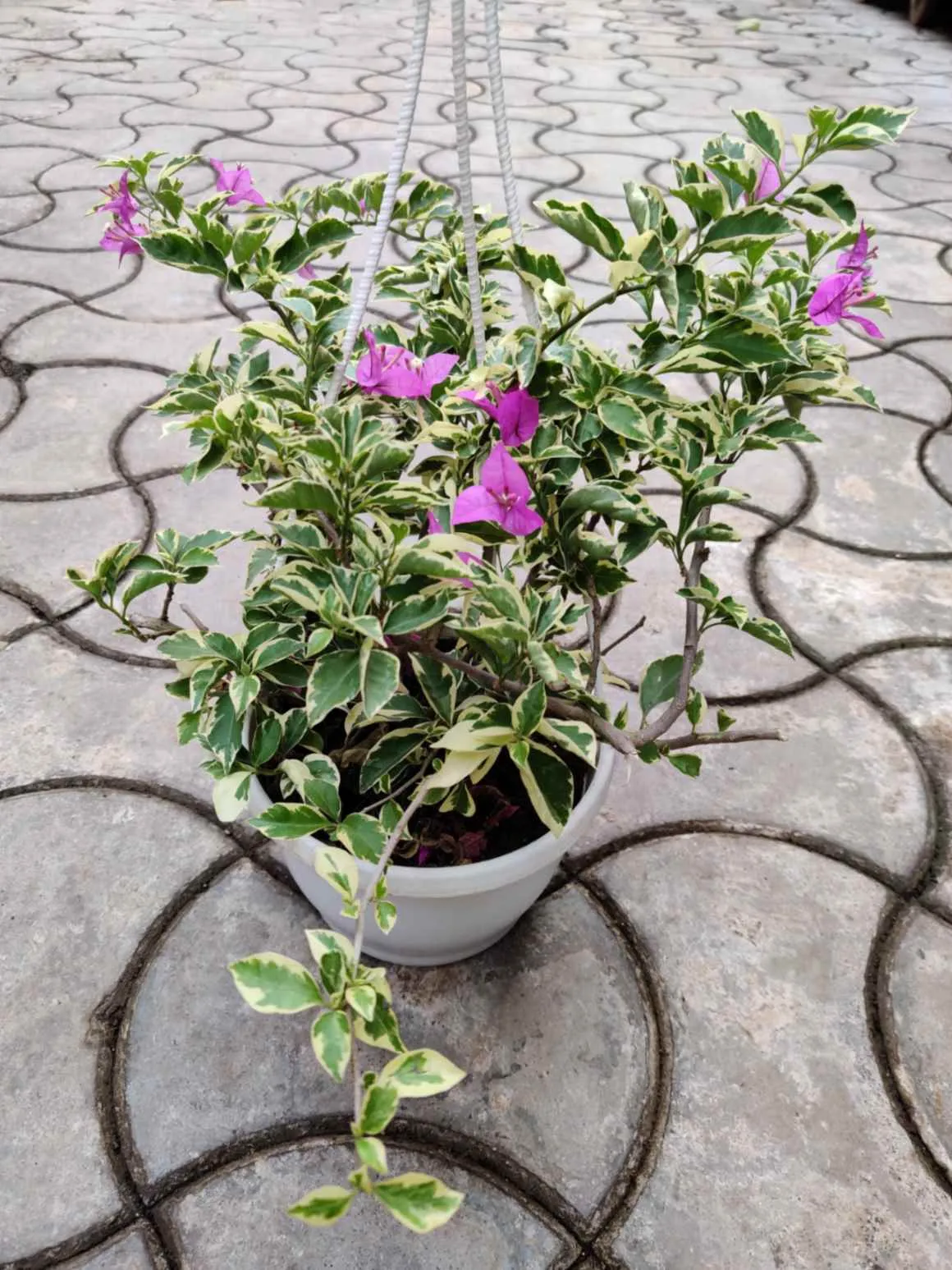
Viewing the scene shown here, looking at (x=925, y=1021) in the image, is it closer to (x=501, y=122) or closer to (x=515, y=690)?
(x=515, y=690)

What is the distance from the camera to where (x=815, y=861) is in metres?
1.01

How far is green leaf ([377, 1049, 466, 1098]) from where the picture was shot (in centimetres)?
47

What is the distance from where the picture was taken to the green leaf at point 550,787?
25.7 inches

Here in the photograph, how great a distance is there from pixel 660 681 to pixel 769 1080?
14.4 inches

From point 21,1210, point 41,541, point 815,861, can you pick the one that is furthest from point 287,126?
point 21,1210

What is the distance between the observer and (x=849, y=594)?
1358 mm

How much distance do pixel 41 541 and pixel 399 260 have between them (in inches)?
43.1

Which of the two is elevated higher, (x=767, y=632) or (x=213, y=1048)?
(x=767, y=632)

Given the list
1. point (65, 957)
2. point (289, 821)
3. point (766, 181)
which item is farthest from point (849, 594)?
point (65, 957)

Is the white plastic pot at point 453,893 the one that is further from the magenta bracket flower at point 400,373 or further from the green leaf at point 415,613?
the magenta bracket flower at point 400,373

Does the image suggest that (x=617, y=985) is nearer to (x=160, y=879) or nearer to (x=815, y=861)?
(x=815, y=861)

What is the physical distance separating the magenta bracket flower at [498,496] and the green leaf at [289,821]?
0.22 metres


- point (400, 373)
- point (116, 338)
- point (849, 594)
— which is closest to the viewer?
point (400, 373)

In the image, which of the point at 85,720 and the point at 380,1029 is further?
the point at 85,720
